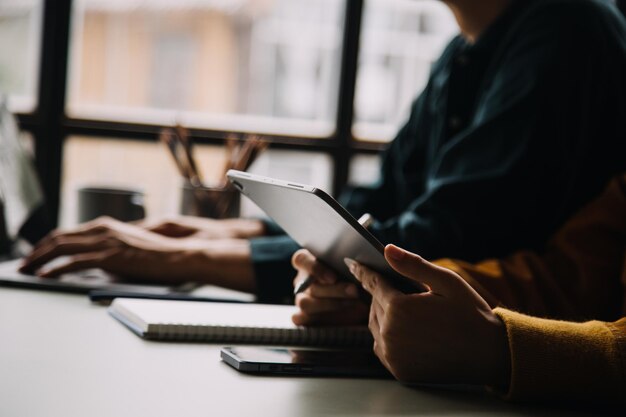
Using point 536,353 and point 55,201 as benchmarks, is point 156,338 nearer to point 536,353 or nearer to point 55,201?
point 536,353

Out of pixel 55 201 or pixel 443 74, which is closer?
pixel 443 74

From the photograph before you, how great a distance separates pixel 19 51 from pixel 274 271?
1.13m

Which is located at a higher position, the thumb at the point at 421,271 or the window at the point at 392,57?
the window at the point at 392,57

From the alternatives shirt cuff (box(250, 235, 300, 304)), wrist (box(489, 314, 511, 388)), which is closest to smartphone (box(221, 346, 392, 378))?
wrist (box(489, 314, 511, 388))

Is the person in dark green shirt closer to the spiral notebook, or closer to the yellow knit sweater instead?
the yellow knit sweater

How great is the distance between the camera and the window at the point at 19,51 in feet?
6.88

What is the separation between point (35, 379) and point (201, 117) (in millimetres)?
1508

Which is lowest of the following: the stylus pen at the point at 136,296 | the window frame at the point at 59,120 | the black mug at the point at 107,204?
the stylus pen at the point at 136,296

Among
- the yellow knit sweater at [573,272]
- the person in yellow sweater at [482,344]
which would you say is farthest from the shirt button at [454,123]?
the person in yellow sweater at [482,344]

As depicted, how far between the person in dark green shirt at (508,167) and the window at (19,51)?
2.80ft

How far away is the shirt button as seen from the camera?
148cm

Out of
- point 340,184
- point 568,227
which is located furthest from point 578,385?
point 340,184

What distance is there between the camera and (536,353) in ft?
2.72

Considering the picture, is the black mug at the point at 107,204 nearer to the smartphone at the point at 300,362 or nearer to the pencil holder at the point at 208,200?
the pencil holder at the point at 208,200
